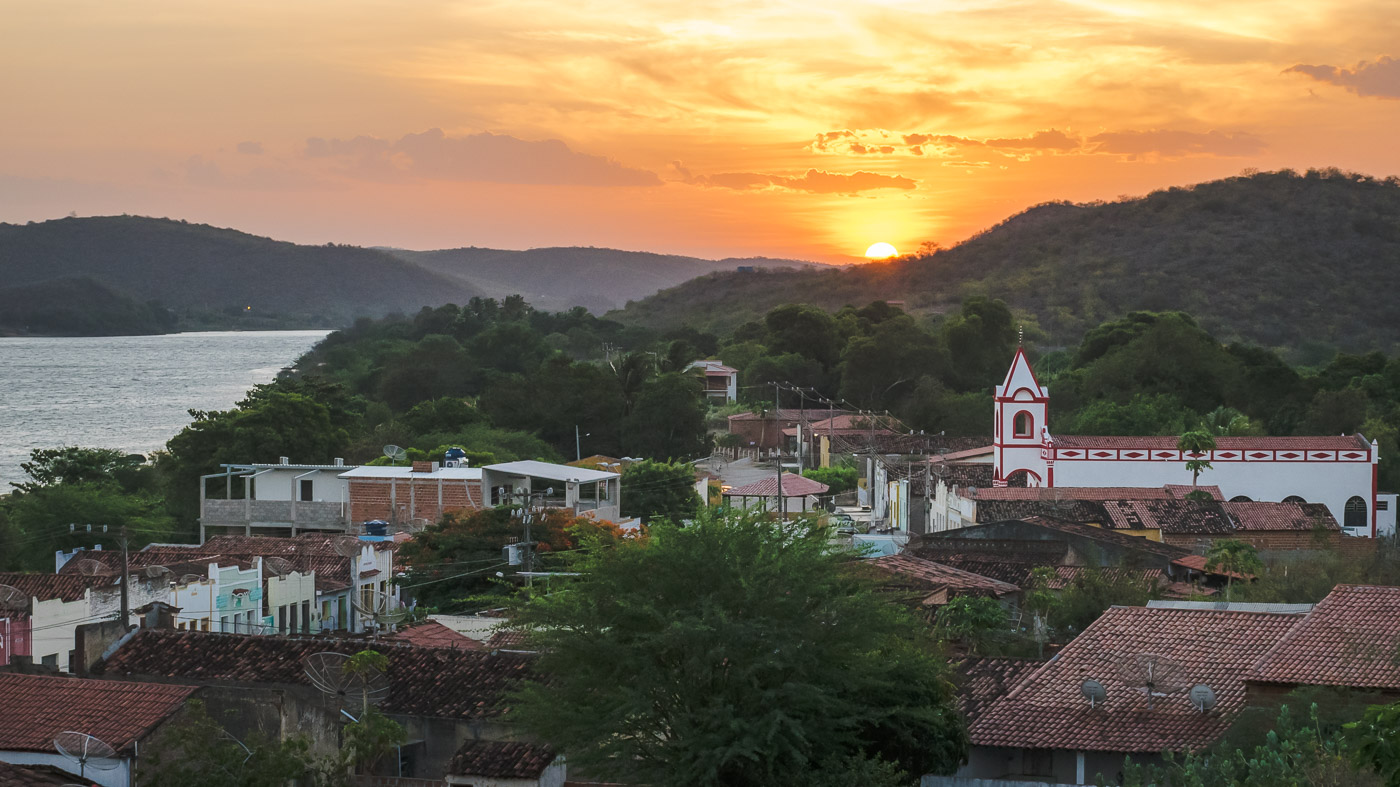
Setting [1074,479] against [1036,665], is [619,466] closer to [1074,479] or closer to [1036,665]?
[1074,479]

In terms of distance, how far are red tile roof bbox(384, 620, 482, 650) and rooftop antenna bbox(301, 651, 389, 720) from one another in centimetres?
264

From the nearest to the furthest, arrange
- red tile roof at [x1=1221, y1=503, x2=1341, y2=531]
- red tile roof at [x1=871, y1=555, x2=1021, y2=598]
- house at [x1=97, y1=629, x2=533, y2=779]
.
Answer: house at [x1=97, y1=629, x2=533, y2=779]
red tile roof at [x1=871, y1=555, x2=1021, y2=598]
red tile roof at [x1=1221, y1=503, x2=1341, y2=531]

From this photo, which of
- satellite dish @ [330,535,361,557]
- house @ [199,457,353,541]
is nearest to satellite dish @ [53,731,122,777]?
satellite dish @ [330,535,361,557]

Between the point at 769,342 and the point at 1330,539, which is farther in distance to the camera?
the point at 769,342

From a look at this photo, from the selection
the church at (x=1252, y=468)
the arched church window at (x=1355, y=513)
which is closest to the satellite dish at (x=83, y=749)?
the church at (x=1252, y=468)

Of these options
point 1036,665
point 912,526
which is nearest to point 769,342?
point 912,526

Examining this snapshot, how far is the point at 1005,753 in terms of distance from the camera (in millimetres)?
17859

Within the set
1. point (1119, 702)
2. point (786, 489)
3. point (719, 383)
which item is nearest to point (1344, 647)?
point (1119, 702)

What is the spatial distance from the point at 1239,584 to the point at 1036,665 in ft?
35.7

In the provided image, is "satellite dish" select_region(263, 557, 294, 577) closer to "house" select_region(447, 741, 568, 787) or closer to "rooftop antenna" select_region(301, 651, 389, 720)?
"rooftop antenna" select_region(301, 651, 389, 720)

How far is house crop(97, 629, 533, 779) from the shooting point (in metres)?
17.9

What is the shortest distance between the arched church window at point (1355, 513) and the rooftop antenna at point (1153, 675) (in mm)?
32388

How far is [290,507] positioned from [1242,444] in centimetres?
2833

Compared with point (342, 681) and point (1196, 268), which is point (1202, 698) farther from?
point (1196, 268)
